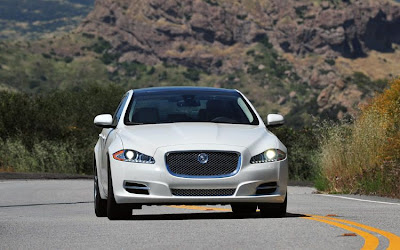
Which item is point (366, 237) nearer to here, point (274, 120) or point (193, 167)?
point (193, 167)

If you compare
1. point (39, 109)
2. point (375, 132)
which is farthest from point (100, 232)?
point (39, 109)

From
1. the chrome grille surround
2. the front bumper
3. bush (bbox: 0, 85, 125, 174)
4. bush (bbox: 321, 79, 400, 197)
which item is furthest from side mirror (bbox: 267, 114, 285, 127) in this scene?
bush (bbox: 0, 85, 125, 174)

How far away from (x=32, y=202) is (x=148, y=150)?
25.7 feet

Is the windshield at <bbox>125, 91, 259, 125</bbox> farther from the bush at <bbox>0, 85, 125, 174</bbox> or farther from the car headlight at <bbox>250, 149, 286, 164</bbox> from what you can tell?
the bush at <bbox>0, 85, 125, 174</bbox>

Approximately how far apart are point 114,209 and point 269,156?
6.59 ft

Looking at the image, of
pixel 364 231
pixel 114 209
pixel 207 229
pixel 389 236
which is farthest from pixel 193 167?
pixel 389 236

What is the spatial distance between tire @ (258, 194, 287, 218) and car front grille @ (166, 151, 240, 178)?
834 millimetres

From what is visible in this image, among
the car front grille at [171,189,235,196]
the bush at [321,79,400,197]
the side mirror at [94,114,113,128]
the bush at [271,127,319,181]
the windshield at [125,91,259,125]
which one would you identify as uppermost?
the windshield at [125,91,259,125]

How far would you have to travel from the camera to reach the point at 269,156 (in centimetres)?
1123

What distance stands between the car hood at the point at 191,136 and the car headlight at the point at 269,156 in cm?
6

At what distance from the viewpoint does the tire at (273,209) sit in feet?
38.3

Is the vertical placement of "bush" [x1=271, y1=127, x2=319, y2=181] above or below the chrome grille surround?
below

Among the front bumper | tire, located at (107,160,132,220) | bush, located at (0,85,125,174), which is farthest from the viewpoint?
bush, located at (0,85,125,174)

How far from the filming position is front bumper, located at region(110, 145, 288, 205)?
1098 centimetres
